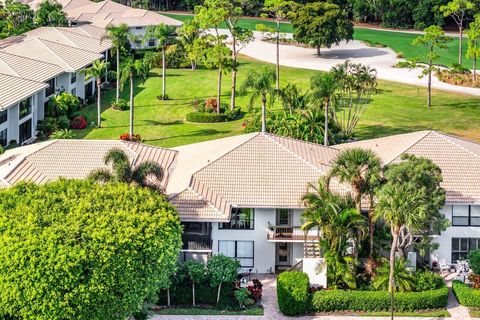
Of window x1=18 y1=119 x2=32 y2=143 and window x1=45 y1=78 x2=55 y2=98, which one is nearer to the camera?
window x1=18 y1=119 x2=32 y2=143

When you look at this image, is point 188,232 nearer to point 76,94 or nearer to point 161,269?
point 161,269

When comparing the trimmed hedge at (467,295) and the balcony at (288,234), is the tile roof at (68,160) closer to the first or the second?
the balcony at (288,234)

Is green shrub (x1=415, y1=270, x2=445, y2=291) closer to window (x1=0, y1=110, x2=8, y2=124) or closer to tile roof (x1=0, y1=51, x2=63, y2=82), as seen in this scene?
window (x1=0, y1=110, x2=8, y2=124)

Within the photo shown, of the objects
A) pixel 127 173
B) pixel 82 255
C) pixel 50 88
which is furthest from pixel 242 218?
pixel 50 88

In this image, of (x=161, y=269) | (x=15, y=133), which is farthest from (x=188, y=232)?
(x=15, y=133)

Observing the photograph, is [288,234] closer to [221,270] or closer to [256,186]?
[256,186]

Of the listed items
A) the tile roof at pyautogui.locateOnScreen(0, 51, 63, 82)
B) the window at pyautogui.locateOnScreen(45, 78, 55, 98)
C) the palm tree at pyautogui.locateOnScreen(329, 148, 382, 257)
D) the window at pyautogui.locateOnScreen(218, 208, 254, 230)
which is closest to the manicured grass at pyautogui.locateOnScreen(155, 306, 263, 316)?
the window at pyautogui.locateOnScreen(218, 208, 254, 230)
